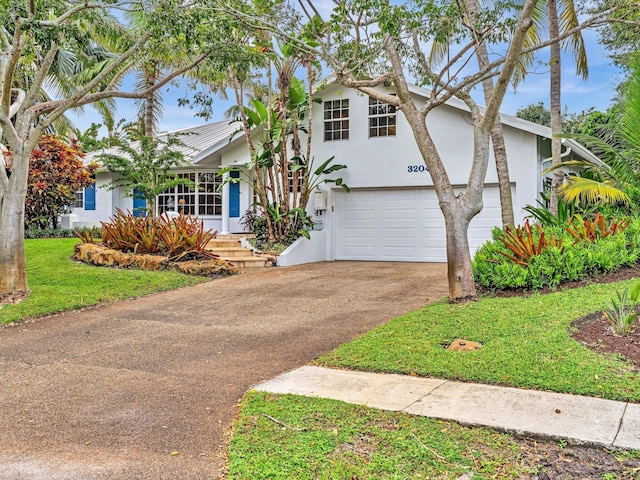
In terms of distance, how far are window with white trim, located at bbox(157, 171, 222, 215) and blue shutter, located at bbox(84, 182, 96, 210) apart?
3.84 m

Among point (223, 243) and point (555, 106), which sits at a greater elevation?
point (555, 106)

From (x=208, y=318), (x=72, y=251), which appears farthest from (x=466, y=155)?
(x=72, y=251)

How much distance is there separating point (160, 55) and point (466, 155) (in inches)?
330

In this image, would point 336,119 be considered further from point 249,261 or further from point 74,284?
point 74,284

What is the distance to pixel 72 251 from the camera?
47.4 feet

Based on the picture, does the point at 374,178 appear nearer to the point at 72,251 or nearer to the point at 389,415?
the point at 72,251

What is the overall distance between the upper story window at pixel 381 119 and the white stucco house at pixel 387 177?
0.10ft

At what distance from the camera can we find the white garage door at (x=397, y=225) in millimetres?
15297

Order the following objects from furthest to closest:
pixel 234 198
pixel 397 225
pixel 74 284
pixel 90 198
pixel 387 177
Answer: pixel 90 198 → pixel 234 198 → pixel 397 225 → pixel 387 177 → pixel 74 284

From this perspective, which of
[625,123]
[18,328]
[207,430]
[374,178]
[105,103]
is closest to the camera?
[207,430]

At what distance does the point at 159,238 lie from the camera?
43.3 feet

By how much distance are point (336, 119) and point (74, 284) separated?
9174mm

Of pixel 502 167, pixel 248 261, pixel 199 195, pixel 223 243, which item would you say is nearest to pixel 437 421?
pixel 502 167

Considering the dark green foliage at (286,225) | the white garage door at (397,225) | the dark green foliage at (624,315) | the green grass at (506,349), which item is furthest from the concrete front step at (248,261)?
the dark green foliage at (624,315)
